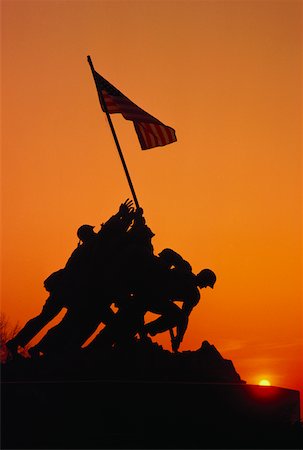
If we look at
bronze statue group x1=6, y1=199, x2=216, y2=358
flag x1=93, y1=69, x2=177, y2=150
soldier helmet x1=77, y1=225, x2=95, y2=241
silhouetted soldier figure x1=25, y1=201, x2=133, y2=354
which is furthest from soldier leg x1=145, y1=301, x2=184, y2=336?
flag x1=93, y1=69, x2=177, y2=150

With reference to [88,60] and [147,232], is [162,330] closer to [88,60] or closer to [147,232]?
[147,232]

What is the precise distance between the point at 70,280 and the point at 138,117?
4.37m

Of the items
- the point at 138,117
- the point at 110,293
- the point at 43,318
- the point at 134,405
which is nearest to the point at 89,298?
the point at 110,293

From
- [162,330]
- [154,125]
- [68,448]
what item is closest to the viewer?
[68,448]

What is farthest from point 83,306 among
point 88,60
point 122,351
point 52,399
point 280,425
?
point 88,60

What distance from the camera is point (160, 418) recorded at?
47.8 ft

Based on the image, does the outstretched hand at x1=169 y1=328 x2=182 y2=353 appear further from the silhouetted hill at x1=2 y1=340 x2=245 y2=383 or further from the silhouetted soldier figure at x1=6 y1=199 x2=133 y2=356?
the silhouetted soldier figure at x1=6 y1=199 x2=133 y2=356

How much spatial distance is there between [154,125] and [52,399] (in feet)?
24.6

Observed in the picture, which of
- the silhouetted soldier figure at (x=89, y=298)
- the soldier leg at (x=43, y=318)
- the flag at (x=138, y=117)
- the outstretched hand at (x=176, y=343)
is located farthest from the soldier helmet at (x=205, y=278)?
the flag at (x=138, y=117)

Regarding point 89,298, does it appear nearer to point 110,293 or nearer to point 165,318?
point 110,293

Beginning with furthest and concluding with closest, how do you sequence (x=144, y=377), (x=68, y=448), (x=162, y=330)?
(x=162, y=330), (x=144, y=377), (x=68, y=448)

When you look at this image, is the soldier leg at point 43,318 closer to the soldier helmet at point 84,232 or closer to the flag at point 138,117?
the soldier helmet at point 84,232

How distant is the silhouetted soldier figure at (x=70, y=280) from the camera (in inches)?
661

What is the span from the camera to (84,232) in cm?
1722
